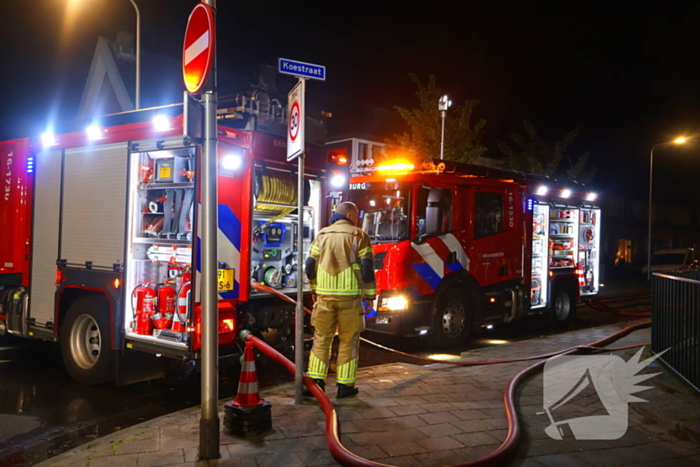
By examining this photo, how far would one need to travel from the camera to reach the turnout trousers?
17.7ft

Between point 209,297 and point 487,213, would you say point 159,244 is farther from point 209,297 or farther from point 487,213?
point 487,213

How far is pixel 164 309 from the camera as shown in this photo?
5.99m

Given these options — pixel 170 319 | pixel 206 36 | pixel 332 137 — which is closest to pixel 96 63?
pixel 332 137

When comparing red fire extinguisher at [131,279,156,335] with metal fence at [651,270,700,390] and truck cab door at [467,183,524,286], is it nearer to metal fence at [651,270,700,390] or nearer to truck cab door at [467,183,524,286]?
truck cab door at [467,183,524,286]

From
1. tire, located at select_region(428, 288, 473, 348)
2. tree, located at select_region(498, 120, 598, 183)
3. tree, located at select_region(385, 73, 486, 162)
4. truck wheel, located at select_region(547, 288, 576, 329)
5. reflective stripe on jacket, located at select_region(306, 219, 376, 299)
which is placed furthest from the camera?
tree, located at select_region(498, 120, 598, 183)

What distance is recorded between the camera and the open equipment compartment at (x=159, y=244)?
599 centimetres

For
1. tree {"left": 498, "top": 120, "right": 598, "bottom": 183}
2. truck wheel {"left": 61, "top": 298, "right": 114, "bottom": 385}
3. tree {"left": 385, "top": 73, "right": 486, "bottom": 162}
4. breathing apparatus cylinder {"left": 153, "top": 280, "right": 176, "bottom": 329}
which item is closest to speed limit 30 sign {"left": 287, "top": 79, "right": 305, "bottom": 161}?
breathing apparatus cylinder {"left": 153, "top": 280, "right": 176, "bottom": 329}

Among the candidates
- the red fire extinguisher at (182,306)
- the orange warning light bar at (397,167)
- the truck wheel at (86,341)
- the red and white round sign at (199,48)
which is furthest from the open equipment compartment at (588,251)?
the red and white round sign at (199,48)

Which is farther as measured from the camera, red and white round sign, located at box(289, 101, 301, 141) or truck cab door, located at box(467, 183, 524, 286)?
truck cab door, located at box(467, 183, 524, 286)

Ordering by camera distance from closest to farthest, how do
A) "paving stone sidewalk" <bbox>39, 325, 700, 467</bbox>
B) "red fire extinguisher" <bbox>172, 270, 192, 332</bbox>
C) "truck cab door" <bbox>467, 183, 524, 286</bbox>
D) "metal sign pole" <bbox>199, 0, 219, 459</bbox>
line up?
"metal sign pole" <bbox>199, 0, 219, 459</bbox> → "paving stone sidewalk" <bbox>39, 325, 700, 467</bbox> → "red fire extinguisher" <bbox>172, 270, 192, 332</bbox> → "truck cab door" <bbox>467, 183, 524, 286</bbox>

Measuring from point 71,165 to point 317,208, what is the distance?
2.96 m

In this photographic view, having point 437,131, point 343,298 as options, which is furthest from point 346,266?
point 437,131

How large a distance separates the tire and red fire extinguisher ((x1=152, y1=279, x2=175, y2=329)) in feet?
13.2

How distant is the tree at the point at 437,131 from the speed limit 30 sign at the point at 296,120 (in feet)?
42.9
